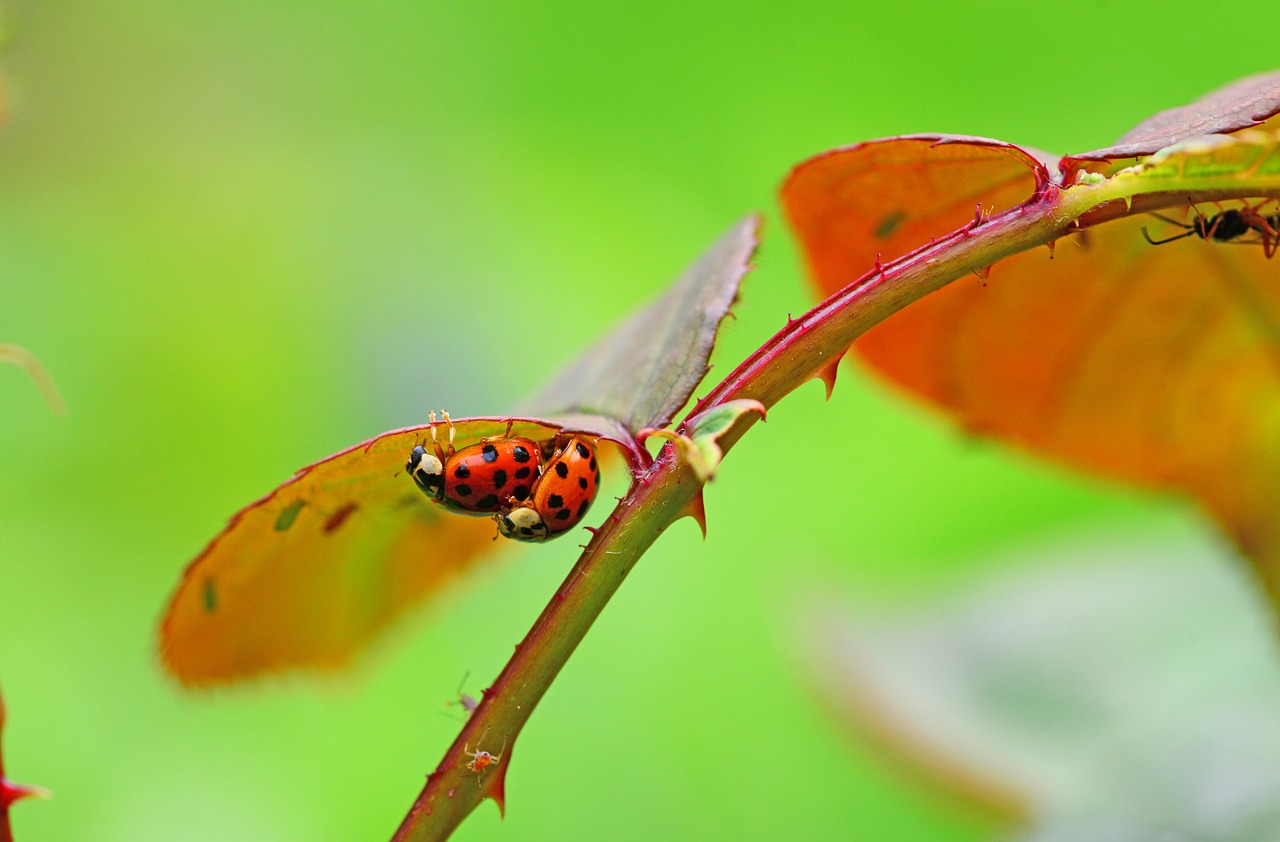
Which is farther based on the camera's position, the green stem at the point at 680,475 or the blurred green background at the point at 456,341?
the blurred green background at the point at 456,341

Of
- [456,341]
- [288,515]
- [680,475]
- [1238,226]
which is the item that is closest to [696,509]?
[680,475]

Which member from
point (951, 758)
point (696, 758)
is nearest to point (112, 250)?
point (696, 758)

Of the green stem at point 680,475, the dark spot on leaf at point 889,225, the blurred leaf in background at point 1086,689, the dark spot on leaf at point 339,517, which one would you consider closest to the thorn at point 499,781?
the green stem at point 680,475

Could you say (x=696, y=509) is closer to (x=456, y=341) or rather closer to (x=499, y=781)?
(x=499, y=781)

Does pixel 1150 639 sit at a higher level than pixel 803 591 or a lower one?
higher

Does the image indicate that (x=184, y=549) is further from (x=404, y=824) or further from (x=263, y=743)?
(x=404, y=824)

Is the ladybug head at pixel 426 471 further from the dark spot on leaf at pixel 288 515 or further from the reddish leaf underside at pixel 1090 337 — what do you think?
the reddish leaf underside at pixel 1090 337
